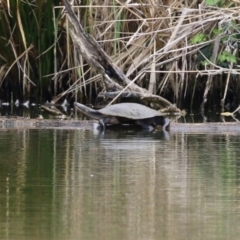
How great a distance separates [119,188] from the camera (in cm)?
492

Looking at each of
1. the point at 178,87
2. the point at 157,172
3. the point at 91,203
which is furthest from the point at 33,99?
the point at 91,203

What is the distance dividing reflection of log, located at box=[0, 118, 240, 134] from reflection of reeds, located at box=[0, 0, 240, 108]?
1.02m

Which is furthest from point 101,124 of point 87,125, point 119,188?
point 119,188

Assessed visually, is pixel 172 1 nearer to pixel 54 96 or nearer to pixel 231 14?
pixel 231 14

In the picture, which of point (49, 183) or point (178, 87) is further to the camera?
point (178, 87)

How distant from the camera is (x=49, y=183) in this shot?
5.08 meters

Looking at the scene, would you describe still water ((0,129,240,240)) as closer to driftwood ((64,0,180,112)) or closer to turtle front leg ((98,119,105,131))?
turtle front leg ((98,119,105,131))

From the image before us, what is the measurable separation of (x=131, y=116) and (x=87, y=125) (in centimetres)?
47

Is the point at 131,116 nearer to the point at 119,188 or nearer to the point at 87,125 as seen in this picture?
the point at 87,125

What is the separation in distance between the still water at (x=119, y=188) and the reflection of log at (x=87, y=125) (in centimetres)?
91

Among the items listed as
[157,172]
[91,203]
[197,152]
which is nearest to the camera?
[91,203]

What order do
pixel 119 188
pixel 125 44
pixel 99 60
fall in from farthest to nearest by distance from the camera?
pixel 125 44 < pixel 99 60 < pixel 119 188

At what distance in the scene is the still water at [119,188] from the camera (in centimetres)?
385

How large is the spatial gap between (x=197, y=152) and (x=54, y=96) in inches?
224
